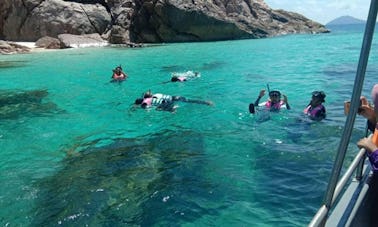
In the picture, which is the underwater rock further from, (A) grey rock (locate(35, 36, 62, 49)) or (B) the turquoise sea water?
(A) grey rock (locate(35, 36, 62, 49))

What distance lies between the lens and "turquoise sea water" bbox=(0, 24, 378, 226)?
636 cm

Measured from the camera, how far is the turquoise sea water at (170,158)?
636 centimetres

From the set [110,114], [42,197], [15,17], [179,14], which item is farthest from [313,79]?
[15,17]

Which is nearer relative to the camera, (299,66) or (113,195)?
(113,195)

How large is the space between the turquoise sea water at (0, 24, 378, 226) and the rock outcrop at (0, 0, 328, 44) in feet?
108

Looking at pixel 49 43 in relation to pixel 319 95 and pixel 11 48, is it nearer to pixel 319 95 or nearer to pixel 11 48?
pixel 11 48

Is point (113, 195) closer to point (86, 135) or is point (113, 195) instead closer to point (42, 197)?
point (42, 197)

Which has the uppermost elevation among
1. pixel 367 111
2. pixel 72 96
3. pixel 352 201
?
pixel 367 111

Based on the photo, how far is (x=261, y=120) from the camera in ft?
38.4

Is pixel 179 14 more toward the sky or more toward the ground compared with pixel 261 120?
more toward the sky

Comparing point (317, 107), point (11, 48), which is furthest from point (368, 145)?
point (11, 48)

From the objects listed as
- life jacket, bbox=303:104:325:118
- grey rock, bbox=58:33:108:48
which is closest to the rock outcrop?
grey rock, bbox=58:33:108:48

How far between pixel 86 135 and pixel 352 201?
30.7 feet

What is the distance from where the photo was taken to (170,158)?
8.77 m
